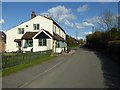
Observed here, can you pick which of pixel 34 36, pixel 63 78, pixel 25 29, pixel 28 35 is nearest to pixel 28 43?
pixel 28 35

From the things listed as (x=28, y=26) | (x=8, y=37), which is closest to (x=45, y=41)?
(x=28, y=26)

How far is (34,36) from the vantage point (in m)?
48.3

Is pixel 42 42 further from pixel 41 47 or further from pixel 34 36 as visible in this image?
pixel 34 36

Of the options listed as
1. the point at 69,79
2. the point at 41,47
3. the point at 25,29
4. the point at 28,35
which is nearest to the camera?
the point at 69,79

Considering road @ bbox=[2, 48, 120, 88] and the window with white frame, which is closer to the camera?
road @ bbox=[2, 48, 120, 88]

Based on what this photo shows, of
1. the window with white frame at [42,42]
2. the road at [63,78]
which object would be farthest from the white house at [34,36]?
the road at [63,78]

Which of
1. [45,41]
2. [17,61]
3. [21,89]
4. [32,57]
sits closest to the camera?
[21,89]

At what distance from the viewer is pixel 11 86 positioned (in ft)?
37.2

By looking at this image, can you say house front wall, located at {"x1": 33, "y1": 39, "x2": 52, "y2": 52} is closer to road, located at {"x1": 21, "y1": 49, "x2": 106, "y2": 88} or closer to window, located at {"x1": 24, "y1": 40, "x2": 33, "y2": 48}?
window, located at {"x1": 24, "y1": 40, "x2": 33, "y2": 48}

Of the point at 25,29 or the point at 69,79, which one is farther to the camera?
the point at 25,29

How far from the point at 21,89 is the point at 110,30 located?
138 feet

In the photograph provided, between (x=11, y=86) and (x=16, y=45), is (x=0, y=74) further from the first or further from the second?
(x=16, y=45)

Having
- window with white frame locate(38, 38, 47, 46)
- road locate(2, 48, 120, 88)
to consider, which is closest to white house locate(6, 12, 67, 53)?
window with white frame locate(38, 38, 47, 46)

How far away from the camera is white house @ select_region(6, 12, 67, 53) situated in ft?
157
